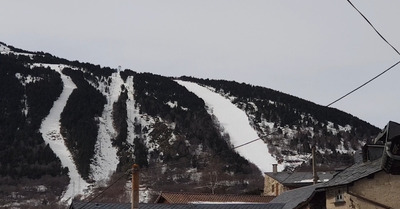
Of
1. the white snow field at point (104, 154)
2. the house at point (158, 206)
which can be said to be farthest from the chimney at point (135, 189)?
the white snow field at point (104, 154)

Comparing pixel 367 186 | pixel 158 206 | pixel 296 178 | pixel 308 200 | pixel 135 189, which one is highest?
pixel 296 178

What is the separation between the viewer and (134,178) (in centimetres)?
2544

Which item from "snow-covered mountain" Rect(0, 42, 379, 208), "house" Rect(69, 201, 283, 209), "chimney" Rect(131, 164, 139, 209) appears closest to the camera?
"chimney" Rect(131, 164, 139, 209)

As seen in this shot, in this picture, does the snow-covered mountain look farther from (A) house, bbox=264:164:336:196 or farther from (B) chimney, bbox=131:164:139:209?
(B) chimney, bbox=131:164:139:209

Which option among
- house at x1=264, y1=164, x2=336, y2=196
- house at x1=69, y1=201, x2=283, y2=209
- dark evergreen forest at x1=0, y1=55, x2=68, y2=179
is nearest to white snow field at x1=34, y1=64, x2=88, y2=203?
dark evergreen forest at x1=0, y1=55, x2=68, y2=179

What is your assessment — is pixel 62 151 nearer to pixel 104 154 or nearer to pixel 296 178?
pixel 104 154

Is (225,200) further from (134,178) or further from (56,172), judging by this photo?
(56,172)

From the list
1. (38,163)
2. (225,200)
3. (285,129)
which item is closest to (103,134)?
(38,163)

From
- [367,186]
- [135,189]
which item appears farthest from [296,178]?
[135,189]

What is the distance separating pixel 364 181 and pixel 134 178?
12.7 metres

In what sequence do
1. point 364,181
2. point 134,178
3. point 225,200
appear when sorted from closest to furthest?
point 134,178, point 364,181, point 225,200

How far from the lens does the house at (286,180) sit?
78062mm

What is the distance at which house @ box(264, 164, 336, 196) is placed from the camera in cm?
7806

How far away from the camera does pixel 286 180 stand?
80.6 m
